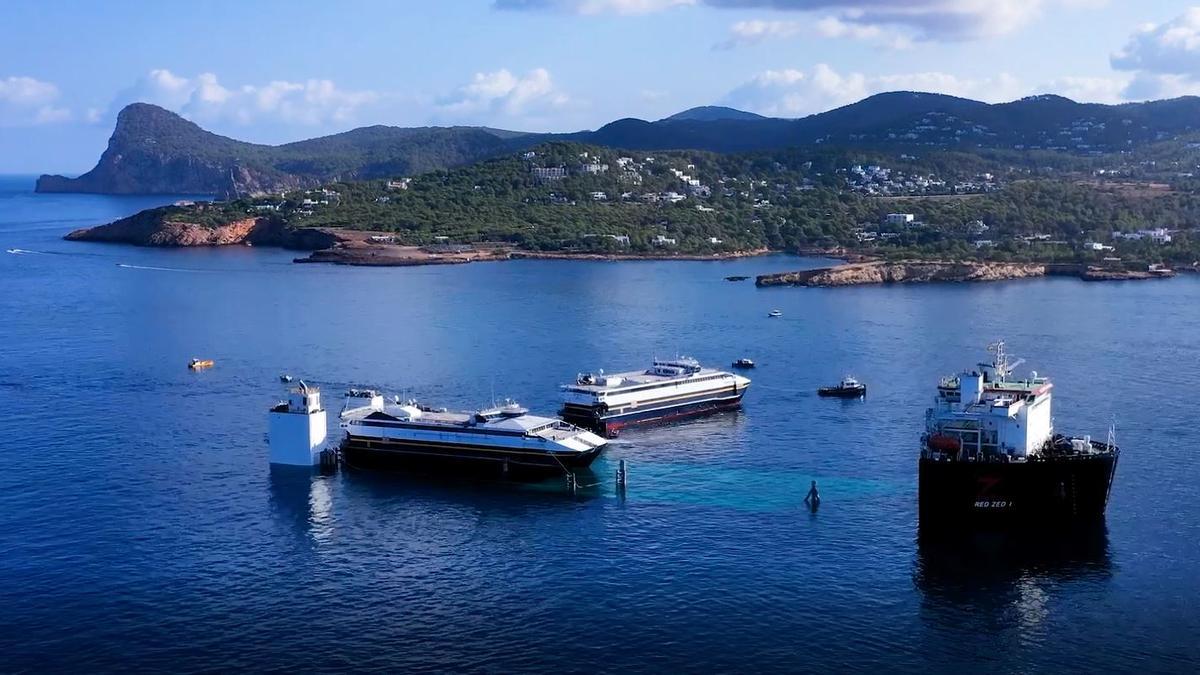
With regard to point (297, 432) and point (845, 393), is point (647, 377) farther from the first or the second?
point (297, 432)

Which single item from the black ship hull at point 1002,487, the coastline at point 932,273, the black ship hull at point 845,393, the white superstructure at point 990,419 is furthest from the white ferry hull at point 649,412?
the coastline at point 932,273

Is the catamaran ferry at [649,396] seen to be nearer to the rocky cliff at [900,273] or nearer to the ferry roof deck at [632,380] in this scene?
the ferry roof deck at [632,380]

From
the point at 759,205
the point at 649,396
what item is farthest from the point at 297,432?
the point at 759,205

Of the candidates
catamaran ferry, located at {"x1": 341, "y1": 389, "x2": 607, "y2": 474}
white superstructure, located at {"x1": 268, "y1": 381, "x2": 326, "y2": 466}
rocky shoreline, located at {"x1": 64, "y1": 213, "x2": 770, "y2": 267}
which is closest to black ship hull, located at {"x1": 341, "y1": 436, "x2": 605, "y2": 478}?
catamaran ferry, located at {"x1": 341, "y1": 389, "x2": 607, "y2": 474}

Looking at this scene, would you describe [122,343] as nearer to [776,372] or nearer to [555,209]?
[776,372]

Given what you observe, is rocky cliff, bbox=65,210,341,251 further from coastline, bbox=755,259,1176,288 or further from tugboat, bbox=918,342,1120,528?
tugboat, bbox=918,342,1120,528

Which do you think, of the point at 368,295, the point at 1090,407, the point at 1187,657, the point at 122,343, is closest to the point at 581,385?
the point at 1090,407
